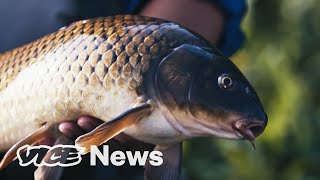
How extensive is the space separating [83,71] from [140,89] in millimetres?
82

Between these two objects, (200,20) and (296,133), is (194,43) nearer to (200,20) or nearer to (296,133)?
(200,20)

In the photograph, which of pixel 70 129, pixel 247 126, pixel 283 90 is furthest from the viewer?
pixel 283 90

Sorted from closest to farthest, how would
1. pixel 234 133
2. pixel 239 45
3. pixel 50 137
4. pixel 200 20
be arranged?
pixel 234 133 < pixel 50 137 < pixel 200 20 < pixel 239 45

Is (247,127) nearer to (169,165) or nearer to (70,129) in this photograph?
(169,165)

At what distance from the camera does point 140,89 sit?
0.88 m

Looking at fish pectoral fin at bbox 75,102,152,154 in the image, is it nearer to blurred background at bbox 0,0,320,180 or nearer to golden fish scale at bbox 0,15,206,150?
golden fish scale at bbox 0,15,206,150

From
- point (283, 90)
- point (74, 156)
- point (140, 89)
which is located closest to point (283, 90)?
point (283, 90)

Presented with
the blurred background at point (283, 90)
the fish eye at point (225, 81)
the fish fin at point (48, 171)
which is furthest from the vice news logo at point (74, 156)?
the blurred background at point (283, 90)

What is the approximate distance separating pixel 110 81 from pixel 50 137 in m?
0.12

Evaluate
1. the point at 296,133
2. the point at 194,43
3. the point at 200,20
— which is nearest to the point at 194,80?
the point at 194,43

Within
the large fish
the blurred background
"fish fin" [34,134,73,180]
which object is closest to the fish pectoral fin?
the large fish

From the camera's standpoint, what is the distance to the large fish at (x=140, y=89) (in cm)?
86

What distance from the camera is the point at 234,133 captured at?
2.79ft

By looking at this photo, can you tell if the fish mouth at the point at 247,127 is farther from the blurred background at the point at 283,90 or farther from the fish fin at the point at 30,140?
the blurred background at the point at 283,90
